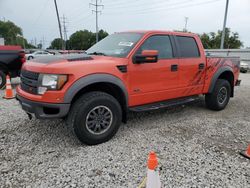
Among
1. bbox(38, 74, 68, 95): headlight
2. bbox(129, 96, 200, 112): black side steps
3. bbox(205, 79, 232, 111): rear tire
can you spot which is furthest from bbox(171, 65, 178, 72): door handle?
bbox(38, 74, 68, 95): headlight

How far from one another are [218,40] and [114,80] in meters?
51.3

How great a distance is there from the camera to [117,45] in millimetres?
4203

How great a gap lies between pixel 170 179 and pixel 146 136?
128 centimetres

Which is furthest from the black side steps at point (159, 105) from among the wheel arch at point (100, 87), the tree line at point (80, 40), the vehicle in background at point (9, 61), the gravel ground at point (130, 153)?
the tree line at point (80, 40)

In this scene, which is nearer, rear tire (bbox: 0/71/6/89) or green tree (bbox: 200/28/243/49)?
rear tire (bbox: 0/71/6/89)

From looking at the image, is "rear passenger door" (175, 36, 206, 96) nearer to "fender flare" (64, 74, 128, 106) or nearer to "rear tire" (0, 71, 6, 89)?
"fender flare" (64, 74, 128, 106)

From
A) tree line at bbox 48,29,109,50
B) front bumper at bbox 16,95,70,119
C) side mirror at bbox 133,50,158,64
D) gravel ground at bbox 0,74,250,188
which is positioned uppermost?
tree line at bbox 48,29,109,50

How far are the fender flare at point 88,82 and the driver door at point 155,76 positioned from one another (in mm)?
309

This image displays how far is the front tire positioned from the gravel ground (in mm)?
178

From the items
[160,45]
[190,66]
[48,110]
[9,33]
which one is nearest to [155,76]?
[160,45]

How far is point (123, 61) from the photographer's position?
3689 millimetres

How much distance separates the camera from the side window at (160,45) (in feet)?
13.5

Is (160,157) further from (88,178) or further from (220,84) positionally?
(220,84)

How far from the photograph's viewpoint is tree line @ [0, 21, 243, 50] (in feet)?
155
